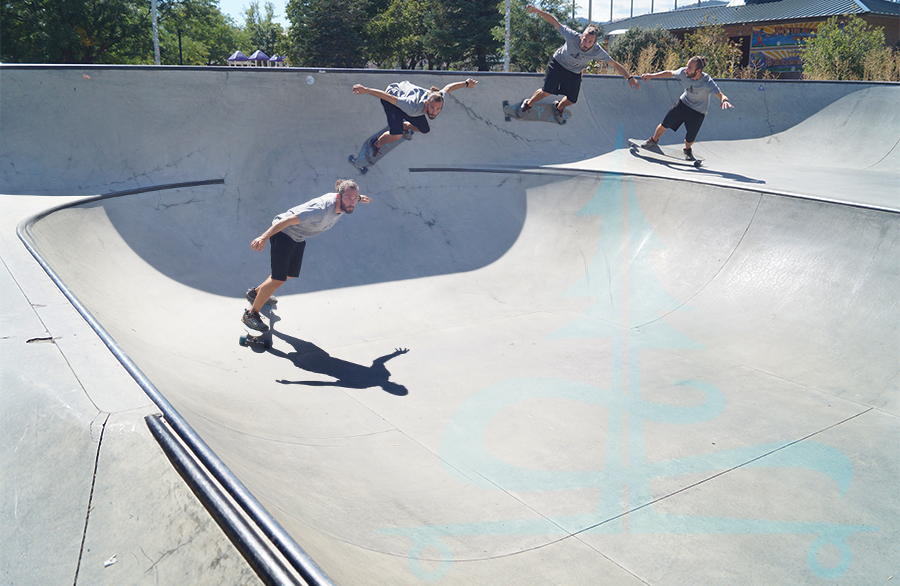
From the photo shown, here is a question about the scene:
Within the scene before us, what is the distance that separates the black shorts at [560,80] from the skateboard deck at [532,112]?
34.4 inches

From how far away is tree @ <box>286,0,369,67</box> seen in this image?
34.9 metres

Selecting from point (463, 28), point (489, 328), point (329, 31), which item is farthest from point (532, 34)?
point (489, 328)

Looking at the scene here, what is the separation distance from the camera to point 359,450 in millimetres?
3436

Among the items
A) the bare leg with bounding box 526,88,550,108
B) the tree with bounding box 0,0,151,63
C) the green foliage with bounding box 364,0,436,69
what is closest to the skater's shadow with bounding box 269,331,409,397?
the bare leg with bounding box 526,88,550,108

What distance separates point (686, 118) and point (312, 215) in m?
Result: 6.82

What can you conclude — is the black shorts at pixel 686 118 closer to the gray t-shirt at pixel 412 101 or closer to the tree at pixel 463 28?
the gray t-shirt at pixel 412 101

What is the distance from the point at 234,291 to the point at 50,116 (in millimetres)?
3291

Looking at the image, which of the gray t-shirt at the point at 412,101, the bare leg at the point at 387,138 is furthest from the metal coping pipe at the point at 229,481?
the bare leg at the point at 387,138

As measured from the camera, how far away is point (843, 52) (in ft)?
51.7

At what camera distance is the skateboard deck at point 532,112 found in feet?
31.7

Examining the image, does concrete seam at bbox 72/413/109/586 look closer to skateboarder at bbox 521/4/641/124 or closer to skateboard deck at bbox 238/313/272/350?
skateboard deck at bbox 238/313/272/350

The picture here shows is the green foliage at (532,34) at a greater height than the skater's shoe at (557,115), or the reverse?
the green foliage at (532,34)

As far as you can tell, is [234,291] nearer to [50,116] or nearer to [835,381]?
[50,116]

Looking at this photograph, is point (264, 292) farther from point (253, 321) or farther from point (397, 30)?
point (397, 30)
